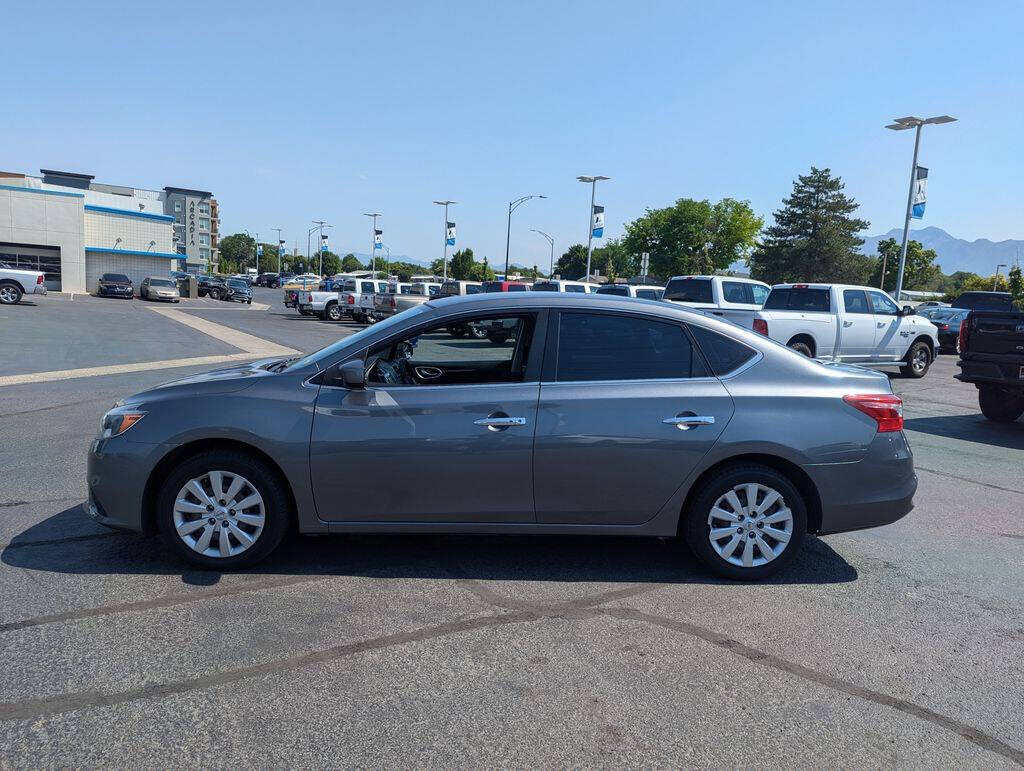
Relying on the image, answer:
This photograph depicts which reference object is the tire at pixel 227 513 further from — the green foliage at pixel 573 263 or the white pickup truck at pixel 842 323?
the green foliage at pixel 573 263

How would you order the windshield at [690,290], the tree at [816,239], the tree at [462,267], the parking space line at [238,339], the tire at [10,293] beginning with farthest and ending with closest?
the tree at [462,267]
the tree at [816,239]
the tire at [10,293]
the parking space line at [238,339]
the windshield at [690,290]

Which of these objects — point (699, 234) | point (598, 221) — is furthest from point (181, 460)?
point (699, 234)

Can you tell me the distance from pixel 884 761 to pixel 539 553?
2.45 meters

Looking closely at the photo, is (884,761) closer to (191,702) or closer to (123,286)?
(191,702)

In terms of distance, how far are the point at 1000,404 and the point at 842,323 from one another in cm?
446

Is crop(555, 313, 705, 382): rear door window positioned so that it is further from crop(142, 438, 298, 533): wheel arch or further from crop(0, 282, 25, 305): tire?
crop(0, 282, 25, 305): tire

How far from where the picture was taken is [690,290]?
17.9 meters

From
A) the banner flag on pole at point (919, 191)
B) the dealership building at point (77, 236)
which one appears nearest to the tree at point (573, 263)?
the dealership building at point (77, 236)

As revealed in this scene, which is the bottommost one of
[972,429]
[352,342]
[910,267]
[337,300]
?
[972,429]

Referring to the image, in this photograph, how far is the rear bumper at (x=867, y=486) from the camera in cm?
459

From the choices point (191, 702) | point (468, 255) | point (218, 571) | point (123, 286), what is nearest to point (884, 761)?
Answer: point (191, 702)

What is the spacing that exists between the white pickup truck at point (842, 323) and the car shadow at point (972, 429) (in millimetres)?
3758

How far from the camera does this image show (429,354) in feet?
17.3

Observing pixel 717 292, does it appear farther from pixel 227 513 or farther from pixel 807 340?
pixel 227 513
